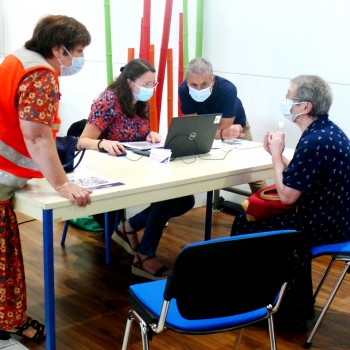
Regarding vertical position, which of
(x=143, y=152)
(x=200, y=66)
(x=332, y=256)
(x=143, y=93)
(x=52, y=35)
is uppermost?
(x=52, y=35)

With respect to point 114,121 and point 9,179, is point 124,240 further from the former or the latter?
point 9,179

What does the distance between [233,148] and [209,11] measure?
1595 mm

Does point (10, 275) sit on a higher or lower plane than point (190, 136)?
lower

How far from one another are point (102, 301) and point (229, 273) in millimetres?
1360

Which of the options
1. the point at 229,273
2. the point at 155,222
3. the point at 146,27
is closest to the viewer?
the point at 229,273

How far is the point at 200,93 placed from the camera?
3.53m

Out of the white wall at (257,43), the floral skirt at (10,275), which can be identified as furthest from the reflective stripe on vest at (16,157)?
the white wall at (257,43)

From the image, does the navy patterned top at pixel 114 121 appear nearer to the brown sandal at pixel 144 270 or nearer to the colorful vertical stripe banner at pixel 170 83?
the brown sandal at pixel 144 270

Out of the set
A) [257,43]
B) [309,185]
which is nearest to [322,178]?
[309,185]

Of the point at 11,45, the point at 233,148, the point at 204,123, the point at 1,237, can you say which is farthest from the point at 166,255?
the point at 11,45

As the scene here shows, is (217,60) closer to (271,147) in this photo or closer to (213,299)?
(271,147)

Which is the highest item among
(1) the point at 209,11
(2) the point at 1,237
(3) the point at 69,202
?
Answer: (1) the point at 209,11

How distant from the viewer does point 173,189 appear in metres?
2.57

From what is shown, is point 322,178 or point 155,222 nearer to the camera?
point 322,178
